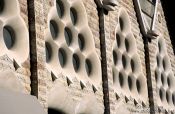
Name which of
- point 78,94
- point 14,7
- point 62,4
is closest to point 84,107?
point 78,94

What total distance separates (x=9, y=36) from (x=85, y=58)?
2.53 metres

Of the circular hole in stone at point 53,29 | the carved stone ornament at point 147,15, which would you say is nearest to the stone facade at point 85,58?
the circular hole in stone at point 53,29

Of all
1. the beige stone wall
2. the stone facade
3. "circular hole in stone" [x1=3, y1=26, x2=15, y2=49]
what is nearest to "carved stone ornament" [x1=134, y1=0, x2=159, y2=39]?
the stone facade

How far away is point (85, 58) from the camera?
10781mm

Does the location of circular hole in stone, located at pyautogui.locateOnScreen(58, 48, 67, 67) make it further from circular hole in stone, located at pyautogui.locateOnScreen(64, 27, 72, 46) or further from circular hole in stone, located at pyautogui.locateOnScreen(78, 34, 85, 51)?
circular hole in stone, located at pyautogui.locateOnScreen(78, 34, 85, 51)

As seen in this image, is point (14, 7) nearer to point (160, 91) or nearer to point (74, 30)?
point (74, 30)

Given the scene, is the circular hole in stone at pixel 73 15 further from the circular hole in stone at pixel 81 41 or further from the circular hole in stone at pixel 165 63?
the circular hole in stone at pixel 165 63

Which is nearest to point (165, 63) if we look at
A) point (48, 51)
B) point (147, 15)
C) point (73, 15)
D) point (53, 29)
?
point (147, 15)

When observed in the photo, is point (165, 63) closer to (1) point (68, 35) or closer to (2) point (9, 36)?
(1) point (68, 35)

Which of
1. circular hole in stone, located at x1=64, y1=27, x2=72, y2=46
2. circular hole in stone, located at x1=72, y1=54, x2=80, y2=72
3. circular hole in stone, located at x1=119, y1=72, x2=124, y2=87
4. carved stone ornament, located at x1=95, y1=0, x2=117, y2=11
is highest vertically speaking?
carved stone ornament, located at x1=95, y1=0, x2=117, y2=11

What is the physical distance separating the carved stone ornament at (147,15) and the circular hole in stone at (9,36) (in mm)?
5571

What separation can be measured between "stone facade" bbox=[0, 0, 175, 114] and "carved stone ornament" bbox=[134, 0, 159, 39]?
0.15 meters

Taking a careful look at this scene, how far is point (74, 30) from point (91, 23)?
70 cm

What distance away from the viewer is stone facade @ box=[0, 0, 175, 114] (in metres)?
8.55
